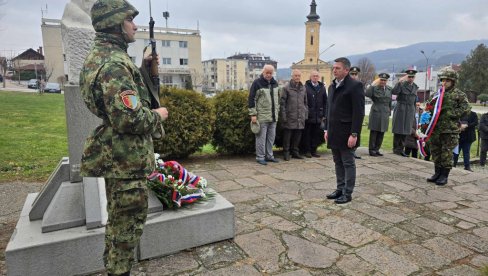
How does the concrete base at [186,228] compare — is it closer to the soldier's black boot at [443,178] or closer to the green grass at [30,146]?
the green grass at [30,146]

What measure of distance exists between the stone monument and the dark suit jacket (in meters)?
1.85

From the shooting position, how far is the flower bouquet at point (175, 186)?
10.2ft

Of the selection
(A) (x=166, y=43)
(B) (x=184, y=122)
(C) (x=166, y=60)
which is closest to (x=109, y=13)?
(B) (x=184, y=122)

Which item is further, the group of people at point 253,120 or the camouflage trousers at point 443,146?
the camouflage trousers at point 443,146

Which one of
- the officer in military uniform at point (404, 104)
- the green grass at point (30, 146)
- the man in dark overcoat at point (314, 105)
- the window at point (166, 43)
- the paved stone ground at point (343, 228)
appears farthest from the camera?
the window at point (166, 43)

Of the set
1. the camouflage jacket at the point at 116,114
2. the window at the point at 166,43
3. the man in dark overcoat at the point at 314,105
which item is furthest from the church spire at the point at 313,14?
the camouflage jacket at the point at 116,114

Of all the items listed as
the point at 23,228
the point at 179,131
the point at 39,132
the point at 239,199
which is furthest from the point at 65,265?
the point at 39,132

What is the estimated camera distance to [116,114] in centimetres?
193

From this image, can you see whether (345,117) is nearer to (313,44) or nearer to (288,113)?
(288,113)

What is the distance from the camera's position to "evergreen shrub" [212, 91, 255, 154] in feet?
22.3

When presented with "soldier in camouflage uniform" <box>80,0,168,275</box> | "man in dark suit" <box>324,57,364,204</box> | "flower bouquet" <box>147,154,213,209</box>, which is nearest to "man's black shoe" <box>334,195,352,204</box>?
"man in dark suit" <box>324,57,364,204</box>

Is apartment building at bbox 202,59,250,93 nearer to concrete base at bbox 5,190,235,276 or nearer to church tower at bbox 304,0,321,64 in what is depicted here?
church tower at bbox 304,0,321,64

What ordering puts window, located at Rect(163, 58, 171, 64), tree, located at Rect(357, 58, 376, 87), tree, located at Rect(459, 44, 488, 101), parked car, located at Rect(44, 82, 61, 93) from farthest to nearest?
tree, located at Rect(357, 58, 376, 87)
window, located at Rect(163, 58, 171, 64)
tree, located at Rect(459, 44, 488, 101)
parked car, located at Rect(44, 82, 61, 93)

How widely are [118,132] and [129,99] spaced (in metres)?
0.26
